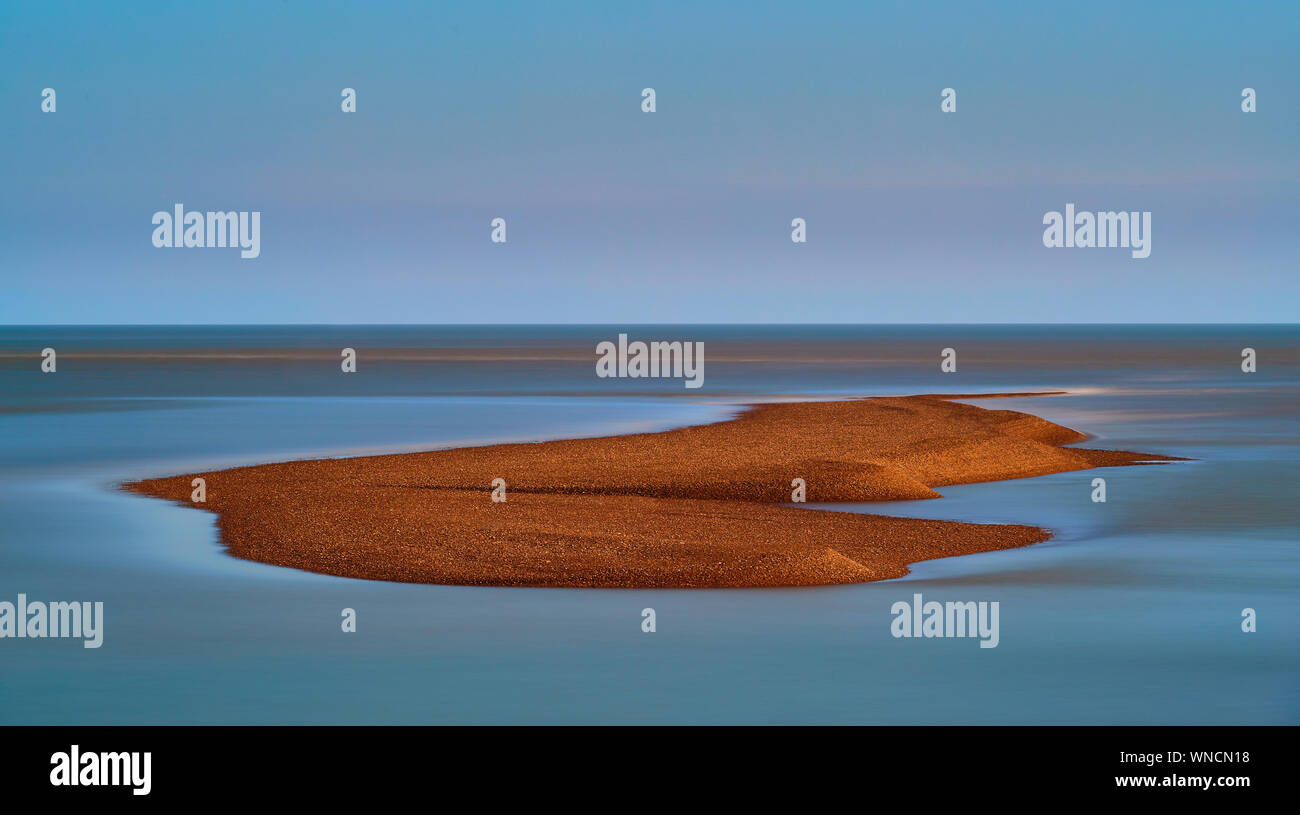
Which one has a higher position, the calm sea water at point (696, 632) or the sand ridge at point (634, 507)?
the sand ridge at point (634, 507)

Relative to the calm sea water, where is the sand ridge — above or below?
above

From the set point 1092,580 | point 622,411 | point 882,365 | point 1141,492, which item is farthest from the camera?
point 882,365

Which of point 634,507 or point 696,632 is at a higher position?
point 634,507

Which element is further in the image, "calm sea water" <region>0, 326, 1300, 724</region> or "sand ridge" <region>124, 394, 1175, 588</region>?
"sand ridge" <region>124, 394, 1175, 588</region>

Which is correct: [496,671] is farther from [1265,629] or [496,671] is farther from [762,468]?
[762,468]

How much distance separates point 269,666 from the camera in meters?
15.1

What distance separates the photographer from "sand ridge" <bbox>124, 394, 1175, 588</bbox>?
19344 millimetres

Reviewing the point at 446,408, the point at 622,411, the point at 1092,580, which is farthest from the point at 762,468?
the point at 446,408

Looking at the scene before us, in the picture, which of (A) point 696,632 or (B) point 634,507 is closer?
(A) point 696,632

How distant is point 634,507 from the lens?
24.2 metres

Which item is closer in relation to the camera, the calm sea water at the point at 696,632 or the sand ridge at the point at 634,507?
the calm sea water at the point at 696,632

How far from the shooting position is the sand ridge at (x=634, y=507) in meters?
19.3
